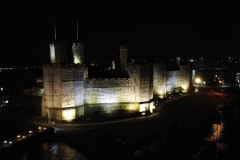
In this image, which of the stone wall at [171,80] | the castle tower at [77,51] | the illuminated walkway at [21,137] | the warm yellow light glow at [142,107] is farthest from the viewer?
the stone wall at [171,80]

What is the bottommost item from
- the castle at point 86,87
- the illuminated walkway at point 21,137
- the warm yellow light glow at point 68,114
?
the illuminated walkway at point 21,137

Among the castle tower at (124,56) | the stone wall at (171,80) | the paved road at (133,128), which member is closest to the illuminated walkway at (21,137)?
the paved road at (133,128)

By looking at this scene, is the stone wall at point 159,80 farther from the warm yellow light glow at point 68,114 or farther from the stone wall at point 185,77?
the warm yellow light glow at point 68,114

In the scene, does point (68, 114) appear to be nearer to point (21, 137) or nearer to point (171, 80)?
point (21, 137)

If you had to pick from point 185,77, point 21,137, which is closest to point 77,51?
point 21,137

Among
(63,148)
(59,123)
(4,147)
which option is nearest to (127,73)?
(59,123)

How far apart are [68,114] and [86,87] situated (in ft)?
14.7

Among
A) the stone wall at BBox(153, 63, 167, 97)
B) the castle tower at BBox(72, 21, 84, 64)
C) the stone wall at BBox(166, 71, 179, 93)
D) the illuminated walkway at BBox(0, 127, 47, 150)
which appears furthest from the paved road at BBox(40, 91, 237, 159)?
the stone wall at BBox(166, 71, 179, 93)

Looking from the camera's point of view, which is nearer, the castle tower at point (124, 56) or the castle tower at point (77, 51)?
the castle tower at point (77, 51)

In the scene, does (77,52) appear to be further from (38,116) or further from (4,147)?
(4,147)

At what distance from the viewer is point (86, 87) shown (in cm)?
3819

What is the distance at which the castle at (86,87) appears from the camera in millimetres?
35406

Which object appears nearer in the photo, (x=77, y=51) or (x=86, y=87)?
(x=86, y=87)

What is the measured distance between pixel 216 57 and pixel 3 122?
8472 cm
